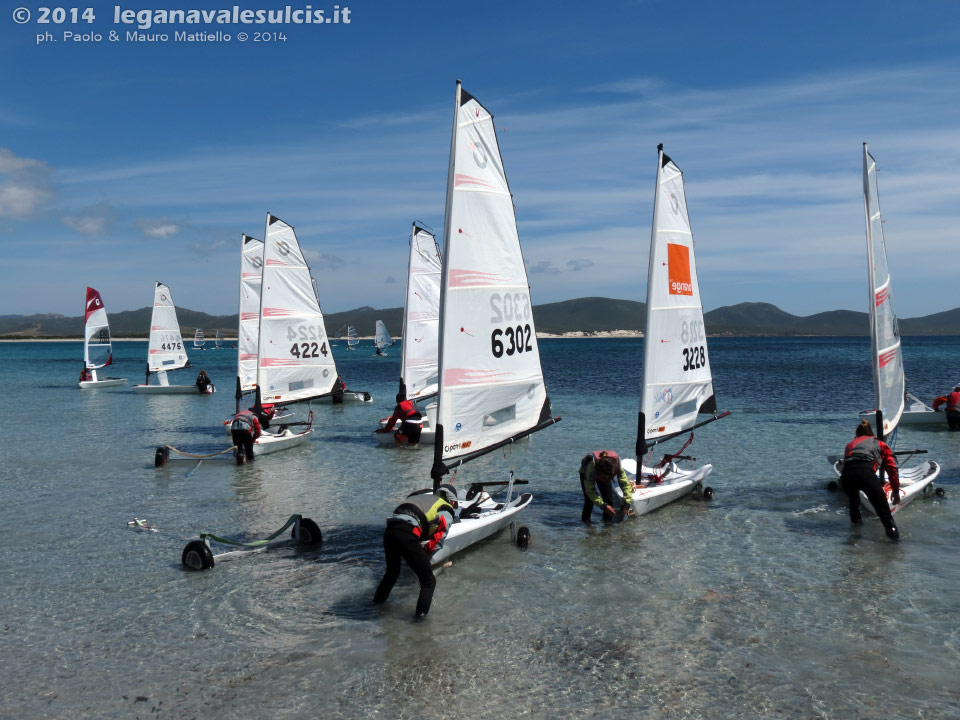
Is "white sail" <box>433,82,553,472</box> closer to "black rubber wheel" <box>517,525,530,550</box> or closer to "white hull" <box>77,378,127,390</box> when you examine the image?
"black rubber wheel" <box>517,525,530,550</box>

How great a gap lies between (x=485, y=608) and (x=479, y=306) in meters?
4.93

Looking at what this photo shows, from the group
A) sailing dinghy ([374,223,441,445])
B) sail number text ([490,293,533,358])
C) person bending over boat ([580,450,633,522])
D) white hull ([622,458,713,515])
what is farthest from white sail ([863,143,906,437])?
sailing dinghy ([374,223,441,445])

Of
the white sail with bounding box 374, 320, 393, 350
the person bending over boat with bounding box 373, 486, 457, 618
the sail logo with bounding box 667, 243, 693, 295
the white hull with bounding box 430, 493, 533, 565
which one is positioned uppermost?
the sail logo with bounding box 667, 243, 693, 295

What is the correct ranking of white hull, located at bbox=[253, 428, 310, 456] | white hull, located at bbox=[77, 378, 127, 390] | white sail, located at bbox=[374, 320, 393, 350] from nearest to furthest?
white hull, located at bbox=[253, 428, 310, 456], white hull, located at bbox=[77, 378, 127, 390], white sail, located at bbox=[374, 320, 393, 350]

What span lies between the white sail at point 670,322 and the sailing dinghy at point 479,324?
3.08 m

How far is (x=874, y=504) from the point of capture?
12.6 meters

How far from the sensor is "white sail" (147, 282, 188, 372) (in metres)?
48.0

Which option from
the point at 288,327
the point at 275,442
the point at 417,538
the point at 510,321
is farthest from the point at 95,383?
the point at 417,538

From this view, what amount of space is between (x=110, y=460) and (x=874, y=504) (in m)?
20.4

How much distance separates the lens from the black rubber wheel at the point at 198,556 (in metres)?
11.4

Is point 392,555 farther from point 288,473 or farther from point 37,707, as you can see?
point 288,473

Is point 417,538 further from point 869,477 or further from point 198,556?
point 869,477

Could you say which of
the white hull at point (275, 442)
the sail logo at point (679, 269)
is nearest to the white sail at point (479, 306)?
the sail logo at point (679, 269)

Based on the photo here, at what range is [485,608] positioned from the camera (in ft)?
32.0
